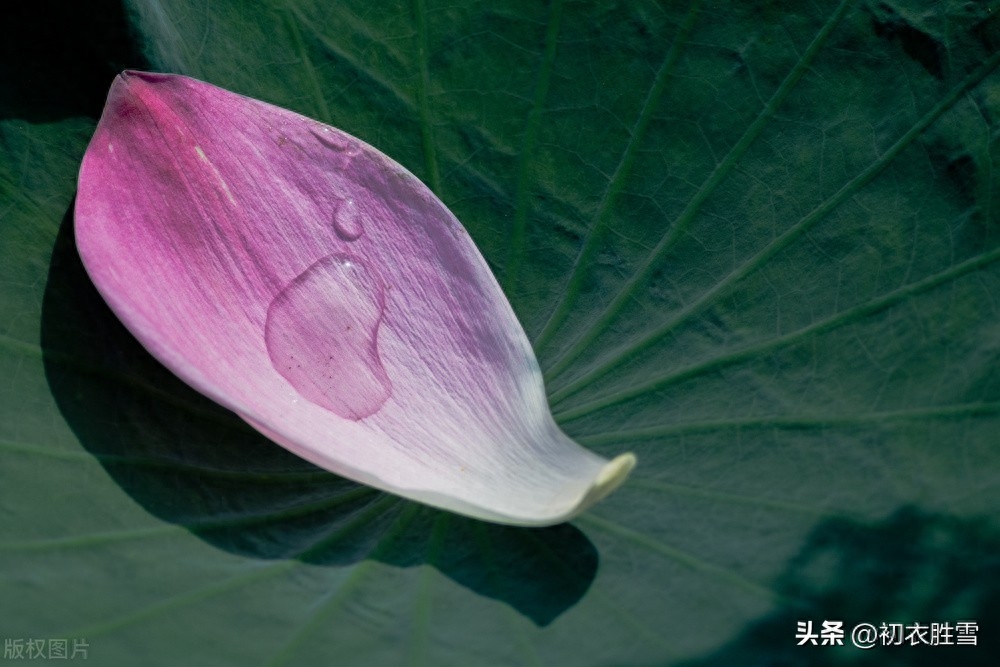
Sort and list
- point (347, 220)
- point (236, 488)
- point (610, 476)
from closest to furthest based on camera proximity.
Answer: point (610, 476), point (236, 488), point (347, 220)

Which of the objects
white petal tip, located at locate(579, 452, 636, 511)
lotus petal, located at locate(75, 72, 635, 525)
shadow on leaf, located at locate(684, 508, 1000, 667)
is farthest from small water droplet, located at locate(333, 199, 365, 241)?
shadow on leaf, located at locate(684, 508, 1000, 667)

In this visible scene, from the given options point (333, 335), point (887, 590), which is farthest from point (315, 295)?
point (887, 590)

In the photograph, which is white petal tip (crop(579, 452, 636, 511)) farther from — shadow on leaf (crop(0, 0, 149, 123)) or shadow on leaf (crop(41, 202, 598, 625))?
shadow on leaf (crop(0, 0, 149, 123))

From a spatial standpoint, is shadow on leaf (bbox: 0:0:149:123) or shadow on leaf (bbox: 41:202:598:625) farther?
shadow on leaf (bbox: 0:0:149:123)

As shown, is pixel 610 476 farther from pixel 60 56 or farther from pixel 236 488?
pixel 60 56

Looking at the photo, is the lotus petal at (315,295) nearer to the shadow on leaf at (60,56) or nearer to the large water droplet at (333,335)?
the large water droplet at (333,335)

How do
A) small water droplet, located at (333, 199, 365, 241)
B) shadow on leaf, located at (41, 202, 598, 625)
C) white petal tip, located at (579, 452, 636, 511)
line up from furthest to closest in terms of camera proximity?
small water droplet, located at (333, 199, 365, 241) < shadow on leaf, located at (41, 202, 598, 625) < white petal tip, located at (579, 452, 636, 511)

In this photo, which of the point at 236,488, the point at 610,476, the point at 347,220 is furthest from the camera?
the point at 347,220
